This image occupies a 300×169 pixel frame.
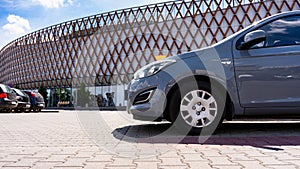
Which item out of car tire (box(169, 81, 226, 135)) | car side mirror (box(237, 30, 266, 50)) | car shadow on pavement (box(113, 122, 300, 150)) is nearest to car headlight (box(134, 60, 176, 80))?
car tire (box(169, 81, 226, 135))

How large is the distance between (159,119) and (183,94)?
1.62ft

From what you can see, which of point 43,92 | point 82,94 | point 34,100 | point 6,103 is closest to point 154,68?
point 6,103

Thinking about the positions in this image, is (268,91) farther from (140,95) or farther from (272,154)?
(140,95)

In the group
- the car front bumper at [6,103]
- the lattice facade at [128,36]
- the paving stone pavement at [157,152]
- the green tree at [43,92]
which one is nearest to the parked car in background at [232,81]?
the paving stone pavement at [157,152]

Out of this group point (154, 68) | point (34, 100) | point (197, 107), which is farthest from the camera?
point (34, 100)

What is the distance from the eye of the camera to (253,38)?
12.6 ft

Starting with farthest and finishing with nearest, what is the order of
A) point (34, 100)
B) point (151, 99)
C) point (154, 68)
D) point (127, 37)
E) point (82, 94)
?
point (127, 37) → point (82, 94) → point (34, 100) → point (154, 68) → point (151, 99)

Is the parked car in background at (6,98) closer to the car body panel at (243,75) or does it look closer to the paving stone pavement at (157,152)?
the paving stone pavement at (157,152)

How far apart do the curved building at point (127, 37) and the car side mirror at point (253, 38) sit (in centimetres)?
3280

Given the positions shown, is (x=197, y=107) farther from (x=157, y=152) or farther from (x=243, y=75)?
(x=157, y=152)

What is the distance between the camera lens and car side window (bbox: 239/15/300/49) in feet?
13.3

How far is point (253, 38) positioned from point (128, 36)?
3802cm

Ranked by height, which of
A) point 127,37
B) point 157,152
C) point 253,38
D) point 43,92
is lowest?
point 157,152

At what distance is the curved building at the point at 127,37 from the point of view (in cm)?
3606
